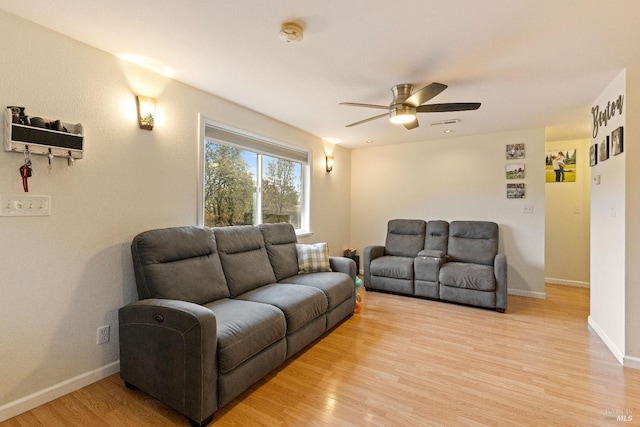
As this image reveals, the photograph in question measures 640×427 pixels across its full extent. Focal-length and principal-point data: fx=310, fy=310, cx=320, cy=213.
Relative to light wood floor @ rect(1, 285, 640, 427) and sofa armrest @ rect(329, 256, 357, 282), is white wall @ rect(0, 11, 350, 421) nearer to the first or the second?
light wood floor @ rect(1, 285, 640, 427)

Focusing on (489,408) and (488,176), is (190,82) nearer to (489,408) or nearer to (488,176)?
(489,408)

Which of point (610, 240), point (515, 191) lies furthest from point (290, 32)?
point (515, 191)

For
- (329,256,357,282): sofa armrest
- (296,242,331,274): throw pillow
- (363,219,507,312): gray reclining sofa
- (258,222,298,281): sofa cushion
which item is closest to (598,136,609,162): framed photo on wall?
(363,219,507,312): gray reclining sofa

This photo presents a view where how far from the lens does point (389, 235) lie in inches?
197

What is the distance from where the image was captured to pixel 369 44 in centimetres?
209

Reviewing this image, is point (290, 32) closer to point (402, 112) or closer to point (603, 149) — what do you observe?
point (402, 112)

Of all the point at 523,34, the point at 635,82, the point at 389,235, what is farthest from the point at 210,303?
the point at 635,82

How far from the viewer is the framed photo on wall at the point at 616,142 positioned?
250 cm

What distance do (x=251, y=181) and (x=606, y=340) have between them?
150 inches

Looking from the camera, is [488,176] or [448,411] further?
[488,176]

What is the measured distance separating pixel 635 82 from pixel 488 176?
219 cm

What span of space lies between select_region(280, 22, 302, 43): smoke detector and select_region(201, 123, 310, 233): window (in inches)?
57.1

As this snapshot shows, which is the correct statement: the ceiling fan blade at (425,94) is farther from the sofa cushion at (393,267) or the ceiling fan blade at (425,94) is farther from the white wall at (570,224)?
the white wall at (570,224)

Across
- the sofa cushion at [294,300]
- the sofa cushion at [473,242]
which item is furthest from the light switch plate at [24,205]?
the sofa cushion at [473,242]
